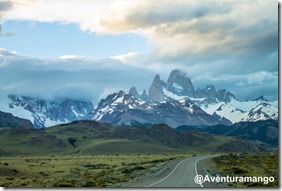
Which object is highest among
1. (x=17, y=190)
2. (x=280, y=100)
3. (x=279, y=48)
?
(x=279, y=48)

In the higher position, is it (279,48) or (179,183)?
(279,48)

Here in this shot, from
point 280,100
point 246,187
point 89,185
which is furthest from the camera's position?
point 89,185

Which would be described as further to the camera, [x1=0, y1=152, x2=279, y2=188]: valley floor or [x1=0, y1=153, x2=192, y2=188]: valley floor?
[x1=0, y1=153, x2=192, y2=188]: valley floor

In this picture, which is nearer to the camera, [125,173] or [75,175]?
[125,173]

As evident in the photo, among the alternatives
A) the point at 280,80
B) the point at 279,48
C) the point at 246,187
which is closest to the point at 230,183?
the point at 246,187

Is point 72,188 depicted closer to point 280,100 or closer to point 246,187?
point 246,187

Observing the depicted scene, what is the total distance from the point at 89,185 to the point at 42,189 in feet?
17.2

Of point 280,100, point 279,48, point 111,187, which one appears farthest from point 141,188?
point 279,48

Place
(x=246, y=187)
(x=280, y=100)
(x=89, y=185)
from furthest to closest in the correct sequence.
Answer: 1. (x=89, y=185)
2. (x=280, y=100)
3. (x=246, y=187)

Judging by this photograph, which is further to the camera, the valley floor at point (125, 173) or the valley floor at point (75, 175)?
the valley floor at point (75, 175)

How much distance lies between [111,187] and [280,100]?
66.1 ft

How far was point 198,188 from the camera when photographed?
153ft

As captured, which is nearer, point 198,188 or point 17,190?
point 198,188

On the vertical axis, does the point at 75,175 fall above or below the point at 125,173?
below
